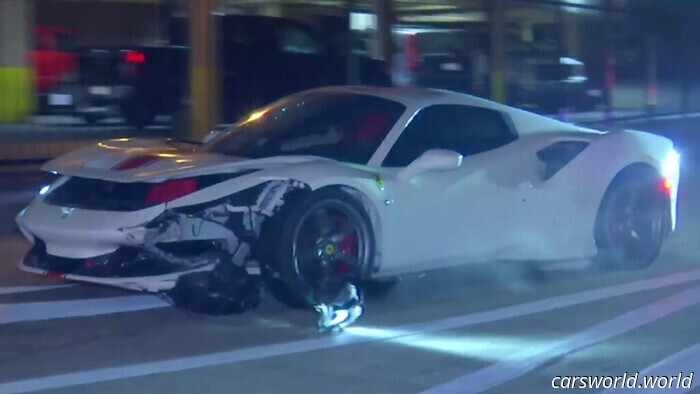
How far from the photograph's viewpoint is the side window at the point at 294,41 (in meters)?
19.0

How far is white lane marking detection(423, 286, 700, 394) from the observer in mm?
5840

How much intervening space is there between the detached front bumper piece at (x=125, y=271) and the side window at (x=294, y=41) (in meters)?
12.3

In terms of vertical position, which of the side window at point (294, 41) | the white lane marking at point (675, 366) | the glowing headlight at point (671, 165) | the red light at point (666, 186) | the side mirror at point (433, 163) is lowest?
the white lane marking at point (675, 366)

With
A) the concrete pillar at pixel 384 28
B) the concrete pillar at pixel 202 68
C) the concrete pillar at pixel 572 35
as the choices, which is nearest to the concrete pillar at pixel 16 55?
the concrete pillar at pixel 202 68

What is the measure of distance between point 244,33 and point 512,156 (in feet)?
36.6

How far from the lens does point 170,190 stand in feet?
22.1

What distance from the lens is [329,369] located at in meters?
6.10

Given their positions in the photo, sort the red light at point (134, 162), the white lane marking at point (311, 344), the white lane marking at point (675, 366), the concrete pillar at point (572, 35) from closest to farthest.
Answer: the white lane marking at point (675, 366) < the white lane marking at point (311, 344) < the red light at point (134, 162) < the concrete pillar at point (572, 35)

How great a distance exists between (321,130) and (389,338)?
1.60 meters

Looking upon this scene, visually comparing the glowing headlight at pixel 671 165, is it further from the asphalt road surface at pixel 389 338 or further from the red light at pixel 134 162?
the red light at pixel 134 162

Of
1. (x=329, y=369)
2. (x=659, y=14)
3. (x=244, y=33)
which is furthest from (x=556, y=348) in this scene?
(x=659, y=14)

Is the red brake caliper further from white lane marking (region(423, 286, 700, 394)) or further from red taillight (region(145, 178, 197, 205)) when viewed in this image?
white lane marking (region(423, 286, 700, 394))

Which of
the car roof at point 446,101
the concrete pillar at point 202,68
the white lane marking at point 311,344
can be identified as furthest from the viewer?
the concrete pillar at point 202,68

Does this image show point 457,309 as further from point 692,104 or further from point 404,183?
point 692,104
